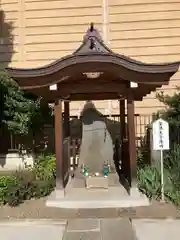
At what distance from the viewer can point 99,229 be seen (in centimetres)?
739

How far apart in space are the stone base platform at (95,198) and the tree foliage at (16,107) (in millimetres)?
4680

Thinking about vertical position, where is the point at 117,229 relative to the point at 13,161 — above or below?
below

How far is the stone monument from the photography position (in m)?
12.0

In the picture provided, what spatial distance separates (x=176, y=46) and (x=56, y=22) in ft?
17.3

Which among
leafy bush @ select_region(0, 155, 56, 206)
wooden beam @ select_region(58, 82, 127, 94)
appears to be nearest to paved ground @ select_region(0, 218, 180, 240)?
leafy bush @ select_region(0, 155, 56, 206)

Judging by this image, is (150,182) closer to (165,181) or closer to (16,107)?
(165,181)

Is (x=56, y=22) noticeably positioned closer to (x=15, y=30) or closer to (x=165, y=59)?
(x=15, y=30)

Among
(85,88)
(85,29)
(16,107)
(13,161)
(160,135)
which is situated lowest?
(13,161)

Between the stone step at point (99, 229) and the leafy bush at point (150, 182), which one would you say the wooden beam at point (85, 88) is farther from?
the stone step at point (99, 229)

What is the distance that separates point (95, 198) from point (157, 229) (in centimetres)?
244

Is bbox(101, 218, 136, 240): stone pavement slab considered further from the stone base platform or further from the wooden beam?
the wooden beam

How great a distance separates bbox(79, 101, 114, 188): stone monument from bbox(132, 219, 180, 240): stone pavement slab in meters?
4.11

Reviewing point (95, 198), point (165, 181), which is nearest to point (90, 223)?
point (95, 198)

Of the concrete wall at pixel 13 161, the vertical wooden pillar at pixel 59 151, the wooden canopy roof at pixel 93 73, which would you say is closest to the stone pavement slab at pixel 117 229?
the vertical wooden pillar at pixel 59 151
